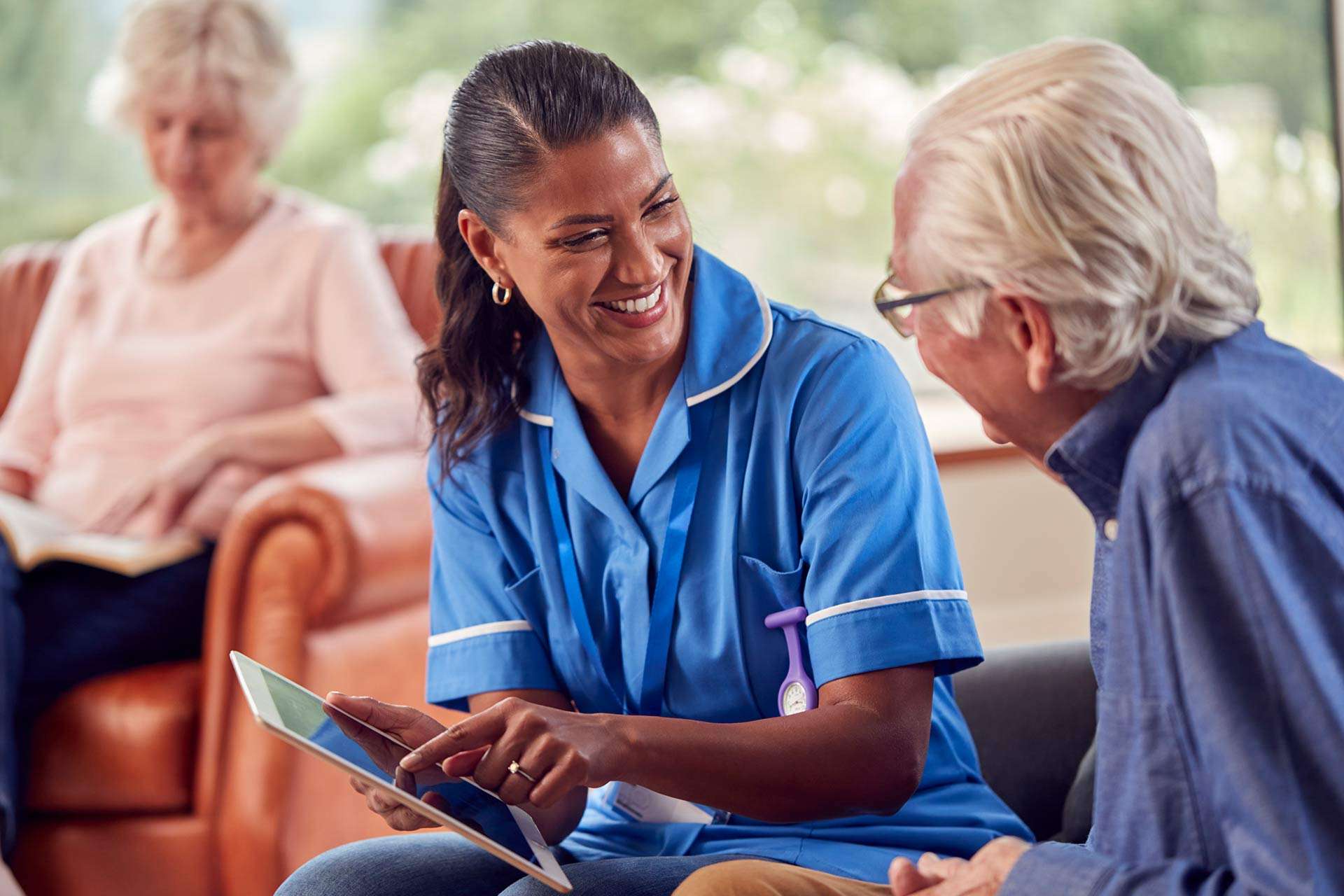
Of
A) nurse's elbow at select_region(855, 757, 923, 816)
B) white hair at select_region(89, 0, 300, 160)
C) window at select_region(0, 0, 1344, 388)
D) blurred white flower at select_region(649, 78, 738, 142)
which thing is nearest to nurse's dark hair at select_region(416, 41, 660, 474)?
nurse's elbow at select_region(855, 757, 923, 816)

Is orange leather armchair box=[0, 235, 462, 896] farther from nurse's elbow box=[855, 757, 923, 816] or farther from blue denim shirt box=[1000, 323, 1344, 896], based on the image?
blue denim shirt box=[1000, 323, 1344, 896]

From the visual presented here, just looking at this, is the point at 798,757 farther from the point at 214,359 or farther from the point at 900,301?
the point at 214,359

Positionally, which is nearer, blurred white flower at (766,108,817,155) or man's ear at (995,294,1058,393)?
man's ear at (995,294,1058,393)

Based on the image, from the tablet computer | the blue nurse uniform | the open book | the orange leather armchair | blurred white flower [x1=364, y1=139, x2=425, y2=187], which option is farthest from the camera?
blurred white flower [x1=364, y1=139, x2=425, y2=187]

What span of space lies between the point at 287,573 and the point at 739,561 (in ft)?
3.30

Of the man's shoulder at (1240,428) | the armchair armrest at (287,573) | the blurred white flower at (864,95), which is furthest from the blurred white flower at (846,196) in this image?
the man's shoulder at (1240,428)

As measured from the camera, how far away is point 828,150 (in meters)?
3.69

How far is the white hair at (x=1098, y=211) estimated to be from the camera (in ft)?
2.86

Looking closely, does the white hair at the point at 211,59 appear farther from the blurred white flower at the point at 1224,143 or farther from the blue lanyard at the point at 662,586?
the blurred white flower at the point at 1224,143

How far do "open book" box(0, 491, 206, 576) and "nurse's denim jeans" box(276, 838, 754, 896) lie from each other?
104cm

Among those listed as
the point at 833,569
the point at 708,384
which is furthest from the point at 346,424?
the point at 833,569

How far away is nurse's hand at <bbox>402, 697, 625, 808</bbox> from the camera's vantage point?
1030mm

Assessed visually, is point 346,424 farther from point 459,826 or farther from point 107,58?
point 107,58

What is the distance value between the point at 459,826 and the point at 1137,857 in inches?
17.4
